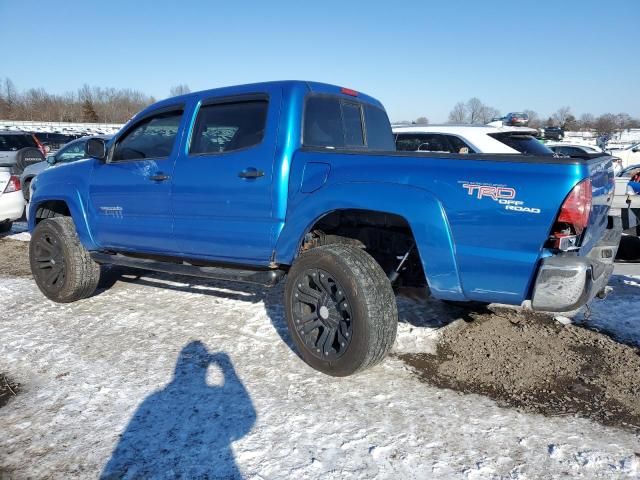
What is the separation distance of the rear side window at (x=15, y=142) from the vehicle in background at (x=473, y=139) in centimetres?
1032

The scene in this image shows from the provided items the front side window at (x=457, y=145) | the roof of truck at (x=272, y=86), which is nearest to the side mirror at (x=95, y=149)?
the roof of truck at (x=272, y=86)

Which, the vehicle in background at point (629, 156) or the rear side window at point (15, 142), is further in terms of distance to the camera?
the vehicle in background at point (629, 156)

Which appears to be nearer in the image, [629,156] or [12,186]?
[12,186]

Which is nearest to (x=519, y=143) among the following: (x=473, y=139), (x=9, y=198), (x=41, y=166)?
(x=473, y=139)

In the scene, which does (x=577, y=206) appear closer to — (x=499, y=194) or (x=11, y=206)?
(x=499, y=194)

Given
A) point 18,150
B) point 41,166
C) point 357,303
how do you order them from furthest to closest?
point 18,150, point 41,166, point 357,303

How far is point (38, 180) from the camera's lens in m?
5.33

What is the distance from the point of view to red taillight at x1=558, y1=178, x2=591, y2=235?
8.40 feet

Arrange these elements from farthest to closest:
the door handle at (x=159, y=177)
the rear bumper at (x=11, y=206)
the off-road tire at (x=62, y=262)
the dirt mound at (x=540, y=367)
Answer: the rear bumper at (x=11, y=206) → the off-road tire at (x=62, y=262) → the door handle at (x=159, y=177) → the dirt mound at (x=540, y=367)

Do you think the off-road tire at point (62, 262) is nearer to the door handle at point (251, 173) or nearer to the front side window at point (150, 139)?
the front side window at point (150, 139)

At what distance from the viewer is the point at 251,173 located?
3596 millimetres

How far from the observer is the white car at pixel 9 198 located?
26.2ft

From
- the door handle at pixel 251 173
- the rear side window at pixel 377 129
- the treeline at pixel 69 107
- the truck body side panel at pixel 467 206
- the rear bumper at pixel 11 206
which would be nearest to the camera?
the truck body side panel at pixel 467 206

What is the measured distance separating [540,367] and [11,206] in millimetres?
8082
